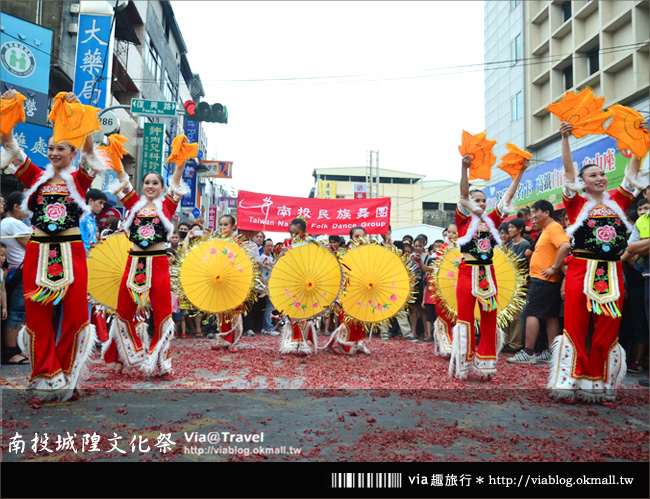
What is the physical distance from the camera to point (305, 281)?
18.1 ft

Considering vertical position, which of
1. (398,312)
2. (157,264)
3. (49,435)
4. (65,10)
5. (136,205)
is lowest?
(49,435)

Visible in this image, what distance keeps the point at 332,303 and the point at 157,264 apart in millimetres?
1986

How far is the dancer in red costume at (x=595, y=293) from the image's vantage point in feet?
12.5

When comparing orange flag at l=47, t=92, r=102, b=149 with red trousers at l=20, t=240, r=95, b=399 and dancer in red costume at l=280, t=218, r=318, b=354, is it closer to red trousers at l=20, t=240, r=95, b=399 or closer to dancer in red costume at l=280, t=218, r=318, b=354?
red trousers at l=20, t=240, r=95, b=399

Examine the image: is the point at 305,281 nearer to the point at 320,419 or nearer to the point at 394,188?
the point at 320,419

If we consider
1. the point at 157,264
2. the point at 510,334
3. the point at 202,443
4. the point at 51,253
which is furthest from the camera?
the point at 510,334

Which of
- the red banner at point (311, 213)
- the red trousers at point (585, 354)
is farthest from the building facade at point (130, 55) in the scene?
the red trousers at point (585, 354)

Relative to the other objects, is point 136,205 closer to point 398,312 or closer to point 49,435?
point 49,435

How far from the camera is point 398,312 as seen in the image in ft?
18.9

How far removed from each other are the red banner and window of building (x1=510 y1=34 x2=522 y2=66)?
12.4 metres

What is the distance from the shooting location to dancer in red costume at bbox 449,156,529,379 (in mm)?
4598

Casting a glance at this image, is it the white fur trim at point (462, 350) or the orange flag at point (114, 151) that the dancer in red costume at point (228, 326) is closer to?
the orange flag at point (114, 151)

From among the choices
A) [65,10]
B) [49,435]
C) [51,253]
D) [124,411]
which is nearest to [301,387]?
[124,411]

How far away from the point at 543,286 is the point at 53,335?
5015 millimetres
